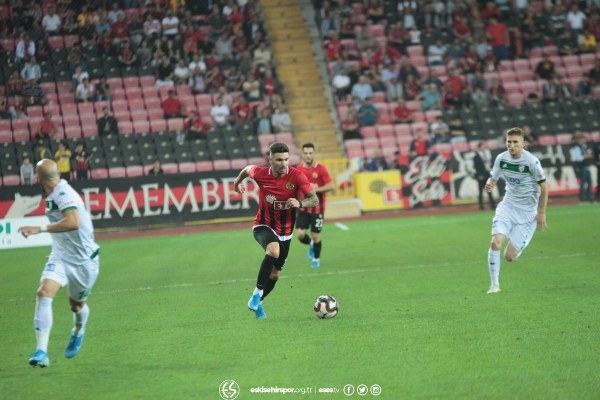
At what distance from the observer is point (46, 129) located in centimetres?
2780

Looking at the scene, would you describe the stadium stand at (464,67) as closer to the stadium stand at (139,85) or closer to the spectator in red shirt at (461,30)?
the spectator in red shirt at (461,30)

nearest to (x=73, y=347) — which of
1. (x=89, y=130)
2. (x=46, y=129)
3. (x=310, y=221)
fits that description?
(x=310, y=221)

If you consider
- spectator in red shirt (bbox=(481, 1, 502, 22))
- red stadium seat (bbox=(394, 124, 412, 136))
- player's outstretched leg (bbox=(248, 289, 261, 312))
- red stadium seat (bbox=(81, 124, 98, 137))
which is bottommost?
red stadium seat (bbox=(394, 124, 412, 136))

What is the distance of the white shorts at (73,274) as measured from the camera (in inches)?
332

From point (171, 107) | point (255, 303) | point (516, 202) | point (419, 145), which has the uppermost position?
point (171, 107)

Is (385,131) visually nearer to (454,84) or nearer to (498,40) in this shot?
(454,84)

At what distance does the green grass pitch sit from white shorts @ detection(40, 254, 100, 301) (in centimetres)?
71

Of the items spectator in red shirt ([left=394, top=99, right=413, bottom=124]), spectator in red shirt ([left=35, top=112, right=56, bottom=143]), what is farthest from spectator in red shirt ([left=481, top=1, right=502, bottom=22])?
spectator in red shirt ([left=35, top=112, right=56, bottom=143])

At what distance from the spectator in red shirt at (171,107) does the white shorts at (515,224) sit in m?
18.5

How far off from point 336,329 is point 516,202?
3920mm

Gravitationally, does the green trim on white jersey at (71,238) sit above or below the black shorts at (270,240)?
above

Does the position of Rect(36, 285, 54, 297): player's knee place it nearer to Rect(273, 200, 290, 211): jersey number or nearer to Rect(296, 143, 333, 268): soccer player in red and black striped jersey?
Rect(273, 200, 290, 211): jersey number

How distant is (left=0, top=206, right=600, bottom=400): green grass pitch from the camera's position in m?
7.43

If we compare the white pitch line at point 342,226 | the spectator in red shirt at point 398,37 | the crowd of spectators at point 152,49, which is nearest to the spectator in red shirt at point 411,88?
the spectator in red shirt at point 398,37
